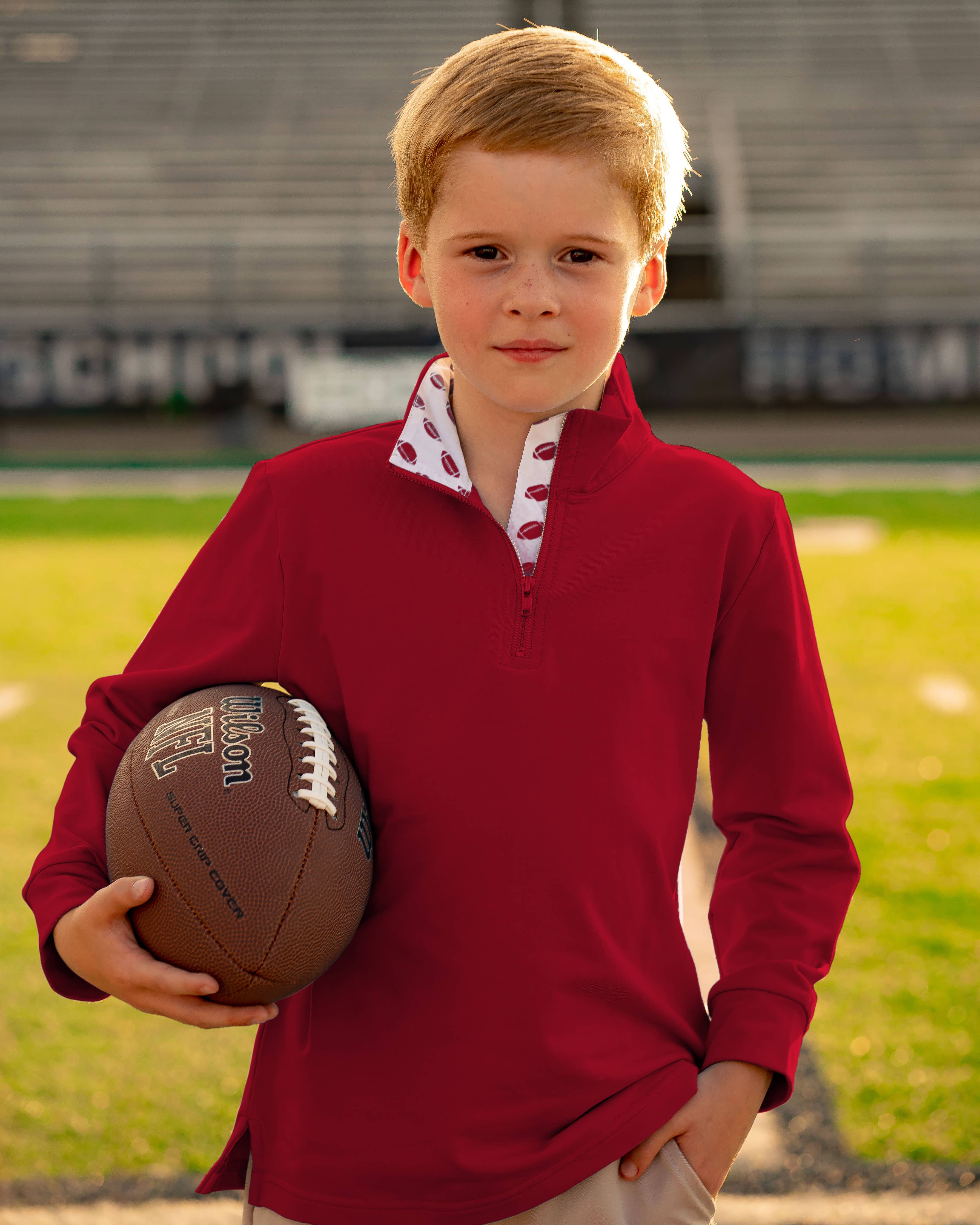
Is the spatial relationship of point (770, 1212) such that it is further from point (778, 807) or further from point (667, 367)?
point (667, 367)

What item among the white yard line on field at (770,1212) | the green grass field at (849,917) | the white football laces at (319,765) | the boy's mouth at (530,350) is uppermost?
the boy's mouth at (530,350)

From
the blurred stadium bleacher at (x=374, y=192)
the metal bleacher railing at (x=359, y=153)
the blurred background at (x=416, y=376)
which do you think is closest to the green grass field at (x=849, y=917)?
the blurred background at (x=416, y=376)

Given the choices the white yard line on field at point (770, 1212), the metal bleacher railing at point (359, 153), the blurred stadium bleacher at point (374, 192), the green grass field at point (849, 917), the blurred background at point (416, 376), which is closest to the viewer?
the white yard line on field at point (770, 1212)

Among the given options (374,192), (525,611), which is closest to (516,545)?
(525,611)

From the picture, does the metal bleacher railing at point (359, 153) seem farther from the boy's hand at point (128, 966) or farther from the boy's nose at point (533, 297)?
the boy's hand at point (128, 966)

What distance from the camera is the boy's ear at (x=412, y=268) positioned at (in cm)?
144

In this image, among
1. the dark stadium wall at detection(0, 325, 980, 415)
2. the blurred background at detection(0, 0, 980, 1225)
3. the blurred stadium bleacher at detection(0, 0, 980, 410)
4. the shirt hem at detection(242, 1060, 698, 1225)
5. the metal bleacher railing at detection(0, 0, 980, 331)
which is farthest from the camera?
the metal bleacher railing at detection(0, 0, 980, 331)

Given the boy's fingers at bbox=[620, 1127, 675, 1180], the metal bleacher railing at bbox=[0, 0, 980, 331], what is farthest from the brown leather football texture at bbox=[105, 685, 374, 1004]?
the metal bleacher railing at bbox=[0, 0, 980, 331]

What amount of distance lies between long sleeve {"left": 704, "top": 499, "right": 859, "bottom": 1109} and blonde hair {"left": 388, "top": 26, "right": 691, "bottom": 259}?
0.39m

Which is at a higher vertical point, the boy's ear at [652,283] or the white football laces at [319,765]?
the boy's ear at [652,283]

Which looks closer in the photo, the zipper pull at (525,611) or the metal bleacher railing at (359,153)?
the zipper pull at (525,611)

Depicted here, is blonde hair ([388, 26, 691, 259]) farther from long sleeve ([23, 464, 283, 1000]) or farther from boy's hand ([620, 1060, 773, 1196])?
boy's hand ([620, 1060, 773, 1196])

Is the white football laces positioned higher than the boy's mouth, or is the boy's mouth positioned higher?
the boy's mouth

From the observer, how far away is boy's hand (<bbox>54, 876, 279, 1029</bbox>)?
1274 mm
